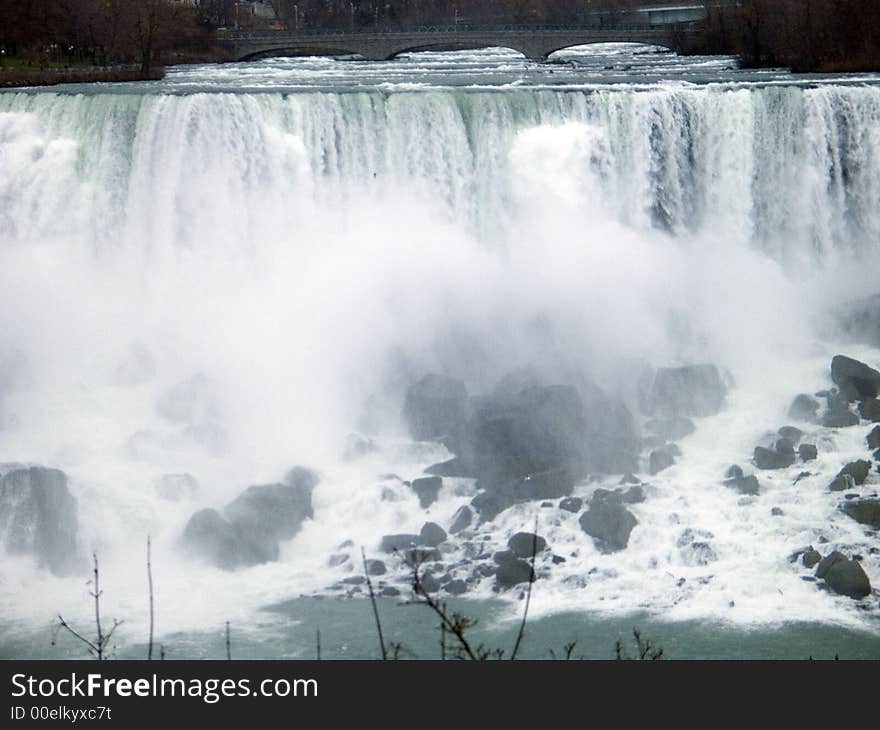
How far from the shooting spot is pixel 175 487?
17.4 metres

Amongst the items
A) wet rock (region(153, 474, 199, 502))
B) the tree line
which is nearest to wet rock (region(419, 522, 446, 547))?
wet rock (region(153, 474, 199, 502))

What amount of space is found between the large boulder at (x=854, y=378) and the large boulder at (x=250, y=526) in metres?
8.22

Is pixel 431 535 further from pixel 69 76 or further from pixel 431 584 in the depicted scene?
pixel 69 76

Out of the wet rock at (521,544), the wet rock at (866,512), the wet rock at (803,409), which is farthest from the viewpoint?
the wet rock at (803,409)

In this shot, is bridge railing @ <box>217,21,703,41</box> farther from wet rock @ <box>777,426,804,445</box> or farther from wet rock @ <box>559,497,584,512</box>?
wet rock @ <box>559,497,584,512</box>

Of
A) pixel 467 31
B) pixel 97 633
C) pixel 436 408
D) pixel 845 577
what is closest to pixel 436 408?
pixel 436 408

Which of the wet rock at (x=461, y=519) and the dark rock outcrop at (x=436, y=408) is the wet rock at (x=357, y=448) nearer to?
the dark rock outcrop at (x=436, y=408)

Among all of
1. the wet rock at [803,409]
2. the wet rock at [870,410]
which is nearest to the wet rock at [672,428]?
the wet rock at [803,409]

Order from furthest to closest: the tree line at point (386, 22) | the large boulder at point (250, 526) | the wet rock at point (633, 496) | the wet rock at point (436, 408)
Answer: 1. the tree line at point (386, 22)
2. the wet rock at point (436, 408)
3. the wet rock at point (633, 496)
4. the large boulder at point (250, 526)

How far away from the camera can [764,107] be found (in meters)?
23.7

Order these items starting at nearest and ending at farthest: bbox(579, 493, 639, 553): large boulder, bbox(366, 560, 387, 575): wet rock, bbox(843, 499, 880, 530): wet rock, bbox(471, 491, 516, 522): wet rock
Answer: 1. bbox(366, 560, 387, 575): wet rock
2. bbox(579, 493, 639, 553): large boulder
3. bbox(843, 499, 880, 530): wet rock
4. bbox(471, 491, 516, 522): wet rock

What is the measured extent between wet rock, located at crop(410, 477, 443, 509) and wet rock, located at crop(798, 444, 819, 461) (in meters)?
4.90

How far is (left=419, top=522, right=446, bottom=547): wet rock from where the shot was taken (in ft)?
52.2

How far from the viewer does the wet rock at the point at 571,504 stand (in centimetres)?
→ 1662
